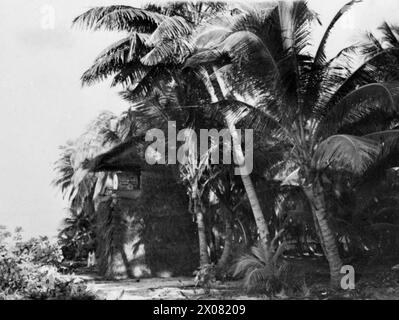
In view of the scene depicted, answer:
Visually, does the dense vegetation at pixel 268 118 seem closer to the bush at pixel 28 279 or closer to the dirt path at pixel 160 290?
the dirt path at pixel 160 290

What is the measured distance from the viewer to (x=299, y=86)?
1012 centimetres

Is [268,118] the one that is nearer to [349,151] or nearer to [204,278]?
[349,151]

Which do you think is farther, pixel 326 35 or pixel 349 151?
pixel 326 35

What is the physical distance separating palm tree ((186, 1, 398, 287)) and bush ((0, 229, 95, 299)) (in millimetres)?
4363

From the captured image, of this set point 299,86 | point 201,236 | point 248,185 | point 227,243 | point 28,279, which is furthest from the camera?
point 227,243

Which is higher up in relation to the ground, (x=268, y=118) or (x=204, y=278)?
(x=268, y=118)

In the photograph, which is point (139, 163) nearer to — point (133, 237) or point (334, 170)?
point (133, 237)

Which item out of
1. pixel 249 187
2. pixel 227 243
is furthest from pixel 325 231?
pixel 227 243

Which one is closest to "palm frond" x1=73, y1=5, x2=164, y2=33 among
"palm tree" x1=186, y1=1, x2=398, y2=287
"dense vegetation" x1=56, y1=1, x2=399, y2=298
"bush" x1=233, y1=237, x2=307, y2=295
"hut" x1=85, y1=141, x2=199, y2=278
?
"dense vegetation" x1=56, y1=1, x2=399, y2=298

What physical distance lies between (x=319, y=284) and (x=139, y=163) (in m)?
5.57

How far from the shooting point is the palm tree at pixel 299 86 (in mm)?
9773

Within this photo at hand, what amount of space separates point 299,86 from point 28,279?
585 centimetres

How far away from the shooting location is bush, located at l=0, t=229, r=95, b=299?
9.01 metres
